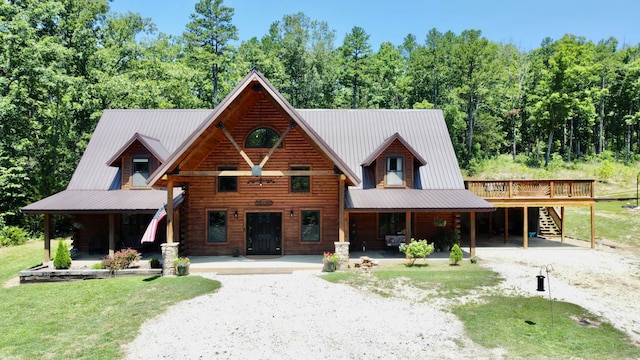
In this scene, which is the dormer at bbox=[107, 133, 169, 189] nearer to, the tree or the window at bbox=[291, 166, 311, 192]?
the window at bbox=[291, 166, 311, 192]

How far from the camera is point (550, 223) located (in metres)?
24.8

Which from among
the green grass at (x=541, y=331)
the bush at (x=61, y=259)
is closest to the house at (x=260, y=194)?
the bush at (x=61, y=259)

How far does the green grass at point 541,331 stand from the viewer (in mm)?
7805

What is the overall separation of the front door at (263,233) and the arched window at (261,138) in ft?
10.4

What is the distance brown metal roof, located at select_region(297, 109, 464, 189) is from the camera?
19562 mm

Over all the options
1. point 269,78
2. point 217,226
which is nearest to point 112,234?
point 217,226

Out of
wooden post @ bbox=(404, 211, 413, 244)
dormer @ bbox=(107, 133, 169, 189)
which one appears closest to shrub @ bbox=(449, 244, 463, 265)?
wooden post @ bbox=(404, 211, 413, 244)

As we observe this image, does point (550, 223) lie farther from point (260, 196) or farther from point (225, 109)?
point (225, 109)

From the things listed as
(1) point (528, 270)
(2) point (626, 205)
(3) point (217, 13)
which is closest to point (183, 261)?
(1) point (528, 270)

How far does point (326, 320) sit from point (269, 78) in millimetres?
37428

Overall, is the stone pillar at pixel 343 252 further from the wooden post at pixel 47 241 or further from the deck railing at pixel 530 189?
the wooden post at pixel 47 241

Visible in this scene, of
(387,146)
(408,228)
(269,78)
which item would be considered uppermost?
(269,78)

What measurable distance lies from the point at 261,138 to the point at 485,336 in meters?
12.0

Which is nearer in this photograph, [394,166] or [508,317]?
[508,317]
